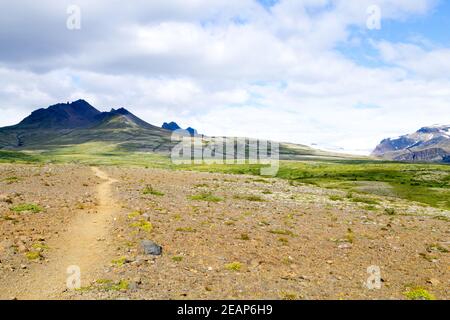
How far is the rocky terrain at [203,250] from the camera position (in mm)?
18562

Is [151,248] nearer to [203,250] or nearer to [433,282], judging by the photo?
[203,250]

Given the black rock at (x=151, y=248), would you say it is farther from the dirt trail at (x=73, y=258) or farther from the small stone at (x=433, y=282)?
the small stone at (x=433, y=282)

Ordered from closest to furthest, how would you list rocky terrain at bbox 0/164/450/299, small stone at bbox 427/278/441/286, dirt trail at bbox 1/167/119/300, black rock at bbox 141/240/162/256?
dirt trail at bbox 1/167/119/300, rocky terrain at bbox 0/164/450/299, small stone at bbox 427/278/441/286, black rock at bbox 141/240/162/256

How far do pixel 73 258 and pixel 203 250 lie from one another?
7341mm

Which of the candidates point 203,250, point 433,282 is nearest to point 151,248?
point 203,250

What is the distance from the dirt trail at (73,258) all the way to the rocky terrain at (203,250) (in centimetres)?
7

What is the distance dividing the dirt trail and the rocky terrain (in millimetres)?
69

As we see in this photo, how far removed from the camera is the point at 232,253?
24.2 metres

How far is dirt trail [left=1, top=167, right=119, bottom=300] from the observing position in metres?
17.3

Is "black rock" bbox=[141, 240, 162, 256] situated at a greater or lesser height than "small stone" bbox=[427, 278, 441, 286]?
greater

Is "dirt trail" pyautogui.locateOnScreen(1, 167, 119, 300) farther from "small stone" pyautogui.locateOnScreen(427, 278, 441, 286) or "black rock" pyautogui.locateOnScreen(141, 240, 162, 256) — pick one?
"small stone" pyautogui.locateOnScreen(427, 278, 441, 286)

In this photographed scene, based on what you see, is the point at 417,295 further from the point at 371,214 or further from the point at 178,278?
the point at 371,214

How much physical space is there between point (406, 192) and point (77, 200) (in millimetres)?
80203

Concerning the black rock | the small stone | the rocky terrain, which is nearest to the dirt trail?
the rocky terrain
